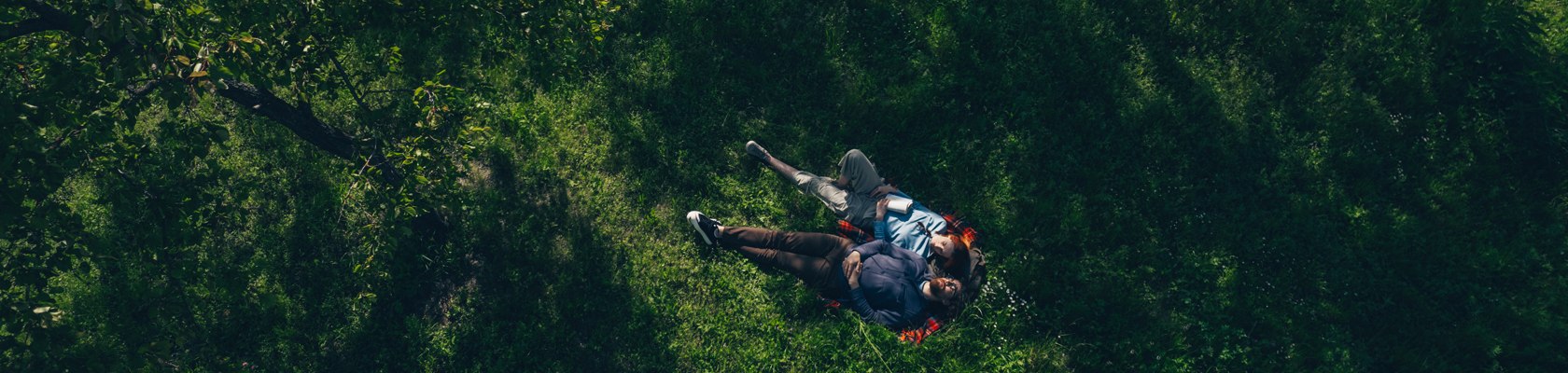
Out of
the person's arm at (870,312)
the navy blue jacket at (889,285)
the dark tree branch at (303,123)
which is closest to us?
the dark tree branch at (303,123)

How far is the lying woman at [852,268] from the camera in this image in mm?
9250

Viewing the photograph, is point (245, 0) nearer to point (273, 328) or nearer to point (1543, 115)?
point (273, 328)

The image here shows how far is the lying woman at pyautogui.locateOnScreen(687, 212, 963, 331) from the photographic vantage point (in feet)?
30.3

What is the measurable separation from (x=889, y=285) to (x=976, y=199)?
Result: 183cm

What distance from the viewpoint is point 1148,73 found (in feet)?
34.7

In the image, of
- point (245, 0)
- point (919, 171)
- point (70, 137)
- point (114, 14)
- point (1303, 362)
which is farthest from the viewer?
point (919, 171)

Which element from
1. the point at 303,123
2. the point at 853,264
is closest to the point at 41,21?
the point at 303,123

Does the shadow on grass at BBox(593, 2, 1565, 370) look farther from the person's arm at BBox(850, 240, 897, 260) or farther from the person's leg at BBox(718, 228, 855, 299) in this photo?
the person's arm at BBox(850, 240, 897, 260)

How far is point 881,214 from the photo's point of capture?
9.71 meters

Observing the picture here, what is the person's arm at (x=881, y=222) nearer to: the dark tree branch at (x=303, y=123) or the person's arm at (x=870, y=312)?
the person's arm at (x=870, y=312)

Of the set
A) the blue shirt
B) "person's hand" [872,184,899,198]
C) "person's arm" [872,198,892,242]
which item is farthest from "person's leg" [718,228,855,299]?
"person's hand" [872,184,899,198]

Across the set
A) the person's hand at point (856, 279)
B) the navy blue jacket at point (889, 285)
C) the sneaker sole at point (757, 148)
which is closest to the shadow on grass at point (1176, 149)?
the sneaker sole at point (757, 148)

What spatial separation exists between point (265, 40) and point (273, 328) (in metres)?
4.75

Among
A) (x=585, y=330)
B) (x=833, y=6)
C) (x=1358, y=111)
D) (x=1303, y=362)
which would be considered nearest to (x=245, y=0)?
(x=585, y=330)
